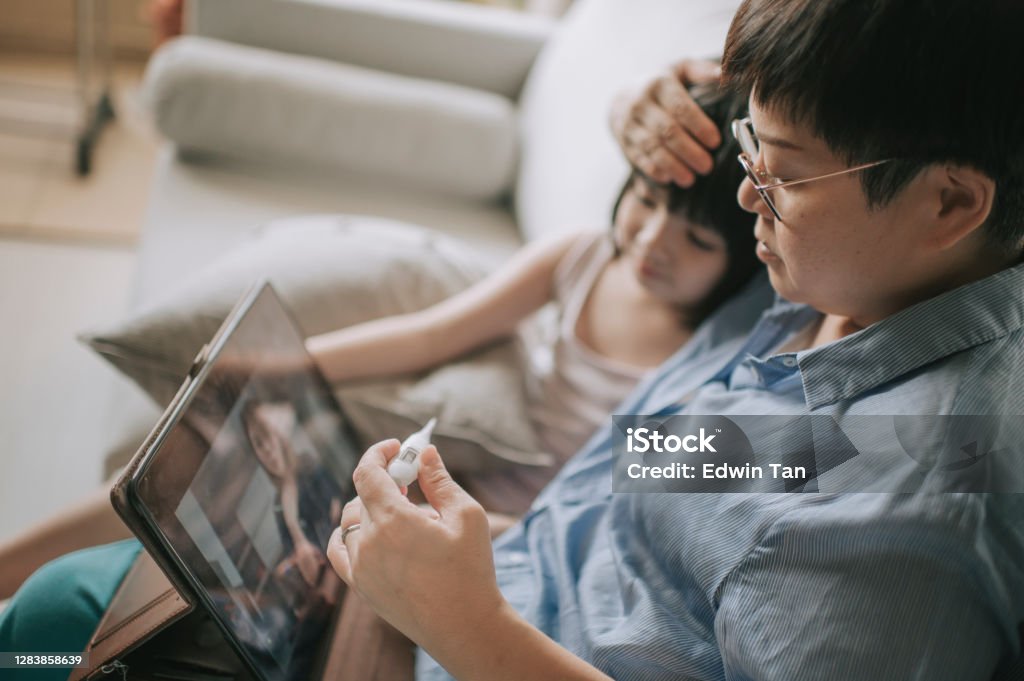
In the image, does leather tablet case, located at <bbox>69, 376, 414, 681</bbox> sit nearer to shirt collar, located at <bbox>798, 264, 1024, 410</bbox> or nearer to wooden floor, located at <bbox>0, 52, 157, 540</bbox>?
shirt collar, located at <bbox>798, 264, 1024, 410</bbox>

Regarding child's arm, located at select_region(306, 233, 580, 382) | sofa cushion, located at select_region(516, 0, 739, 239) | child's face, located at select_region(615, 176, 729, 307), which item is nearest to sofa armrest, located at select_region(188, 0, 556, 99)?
sofa cushion, located at select_region(516, 0, 739, 239)

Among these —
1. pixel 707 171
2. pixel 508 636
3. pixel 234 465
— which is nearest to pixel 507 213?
pixel 707 171

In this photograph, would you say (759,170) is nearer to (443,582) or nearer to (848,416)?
(848,416)

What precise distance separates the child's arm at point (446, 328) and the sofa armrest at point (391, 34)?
890 mm

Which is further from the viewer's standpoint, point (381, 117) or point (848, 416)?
point (381, 117)

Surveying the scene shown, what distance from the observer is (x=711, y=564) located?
0.69 m

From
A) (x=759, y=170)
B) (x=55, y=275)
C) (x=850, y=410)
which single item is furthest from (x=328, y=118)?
(x=850, y=410)

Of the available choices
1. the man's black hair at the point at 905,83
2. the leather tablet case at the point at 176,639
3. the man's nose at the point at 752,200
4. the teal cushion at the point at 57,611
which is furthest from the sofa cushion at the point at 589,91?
the teal cushion at the point at 57,611

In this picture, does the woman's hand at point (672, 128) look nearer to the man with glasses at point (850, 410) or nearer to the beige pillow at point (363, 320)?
the man with glasses at point (850, 410)

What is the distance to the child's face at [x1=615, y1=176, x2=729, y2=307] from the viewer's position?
41.3 inches

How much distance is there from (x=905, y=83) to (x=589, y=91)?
1.09 metres

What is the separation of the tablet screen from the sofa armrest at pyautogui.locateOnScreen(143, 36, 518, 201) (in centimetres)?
91

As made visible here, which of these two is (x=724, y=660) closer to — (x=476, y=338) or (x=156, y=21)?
(x=476, y=338)

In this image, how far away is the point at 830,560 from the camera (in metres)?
0.61
